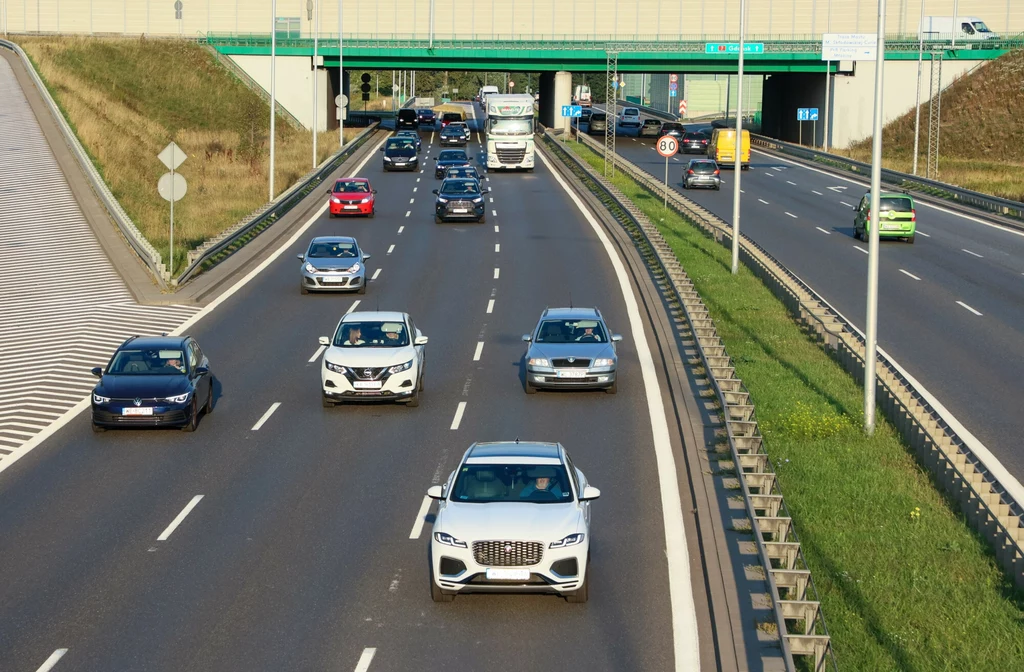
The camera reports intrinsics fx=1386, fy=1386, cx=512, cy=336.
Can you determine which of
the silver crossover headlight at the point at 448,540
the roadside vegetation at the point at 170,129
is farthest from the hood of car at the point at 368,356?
the roadside vegetation at the point at 170,129

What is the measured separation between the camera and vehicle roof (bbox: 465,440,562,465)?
51.1ft

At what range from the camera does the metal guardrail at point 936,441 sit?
53.6 feet

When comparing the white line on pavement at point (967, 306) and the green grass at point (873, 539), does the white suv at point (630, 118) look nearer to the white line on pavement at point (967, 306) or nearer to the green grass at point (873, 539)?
the white line on pavement at point (967, 306)

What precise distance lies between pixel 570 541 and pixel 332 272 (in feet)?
75.3

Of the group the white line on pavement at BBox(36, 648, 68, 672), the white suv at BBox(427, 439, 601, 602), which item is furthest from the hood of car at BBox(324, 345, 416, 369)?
the white line on pavement at BBox(36, 648, 68, 672)

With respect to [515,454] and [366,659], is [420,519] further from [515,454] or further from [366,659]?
[366,659]

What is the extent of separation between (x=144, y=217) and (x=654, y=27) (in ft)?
211

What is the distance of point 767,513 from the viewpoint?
54.6 feet

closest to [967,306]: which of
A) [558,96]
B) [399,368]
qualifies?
[399,368]

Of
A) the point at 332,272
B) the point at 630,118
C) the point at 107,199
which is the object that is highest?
the point at 630,118

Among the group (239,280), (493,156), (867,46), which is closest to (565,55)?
(867,46)

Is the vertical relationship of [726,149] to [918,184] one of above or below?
above

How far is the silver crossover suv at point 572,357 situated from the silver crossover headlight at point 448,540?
422 inches

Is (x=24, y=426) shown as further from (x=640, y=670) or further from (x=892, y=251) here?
(x=892, y=251)
